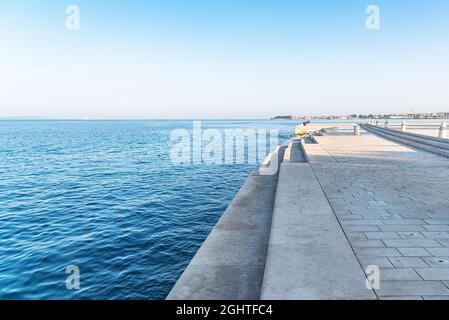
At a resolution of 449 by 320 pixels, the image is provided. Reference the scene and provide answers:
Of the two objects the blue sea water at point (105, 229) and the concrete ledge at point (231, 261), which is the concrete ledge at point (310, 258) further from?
the blue sea water at point (105, 229)

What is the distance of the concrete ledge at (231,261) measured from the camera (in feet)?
15.3

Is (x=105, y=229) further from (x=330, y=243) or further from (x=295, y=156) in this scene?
(x=295, y=156)

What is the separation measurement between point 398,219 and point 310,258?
3.05 m

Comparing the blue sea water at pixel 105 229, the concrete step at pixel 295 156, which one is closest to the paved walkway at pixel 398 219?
the concrete step at pixel 295 156

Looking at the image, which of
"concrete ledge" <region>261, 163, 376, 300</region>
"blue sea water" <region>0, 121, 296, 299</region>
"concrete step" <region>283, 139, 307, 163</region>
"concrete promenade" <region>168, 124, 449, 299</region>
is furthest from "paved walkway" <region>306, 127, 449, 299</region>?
"blue sea water" <region>0, 121, 296, 299</region>

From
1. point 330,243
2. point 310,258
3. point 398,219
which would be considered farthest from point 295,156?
point 310,258

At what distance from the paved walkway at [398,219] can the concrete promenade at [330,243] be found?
0.02 m

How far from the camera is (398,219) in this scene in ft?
20.4

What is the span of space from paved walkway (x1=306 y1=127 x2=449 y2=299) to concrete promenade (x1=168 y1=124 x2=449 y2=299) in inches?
0.7

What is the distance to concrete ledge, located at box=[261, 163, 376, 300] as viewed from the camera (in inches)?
138
